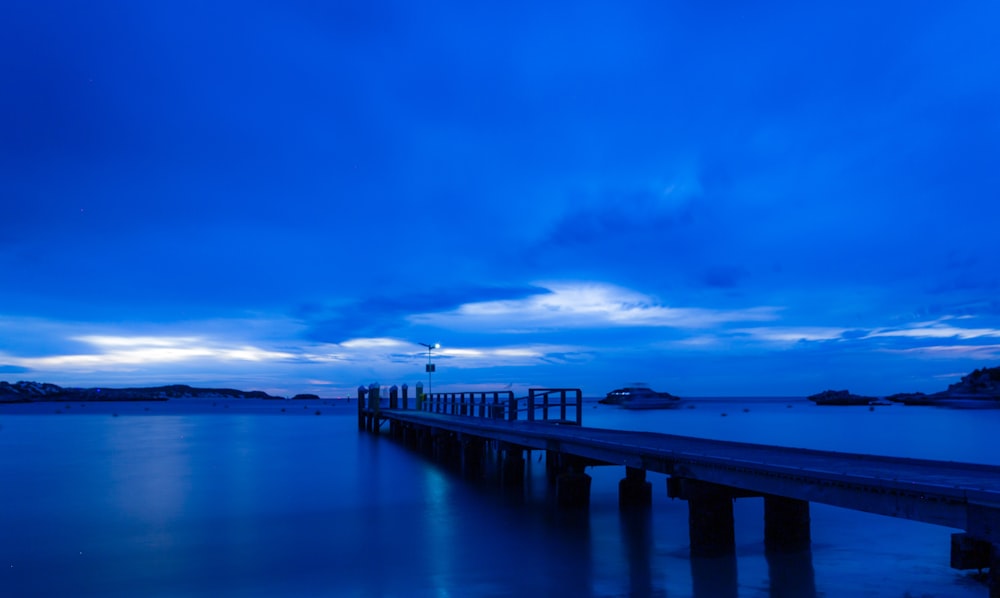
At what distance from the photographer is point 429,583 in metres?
10.7

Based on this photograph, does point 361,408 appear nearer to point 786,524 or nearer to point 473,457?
point 473,457

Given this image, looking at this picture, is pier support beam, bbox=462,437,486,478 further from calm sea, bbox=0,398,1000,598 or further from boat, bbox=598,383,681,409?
boat, bbox=598,383,681,409

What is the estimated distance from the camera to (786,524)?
11492 mm

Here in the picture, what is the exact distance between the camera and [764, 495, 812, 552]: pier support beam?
37.5 ft

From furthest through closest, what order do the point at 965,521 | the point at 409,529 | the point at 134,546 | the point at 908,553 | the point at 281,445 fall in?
the point at 281,445
the point at 409,529
the point at 134,546
the point at 908,553
the point at 965,521

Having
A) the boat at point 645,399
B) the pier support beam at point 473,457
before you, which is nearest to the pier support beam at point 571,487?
the pier support beam at point 473,457

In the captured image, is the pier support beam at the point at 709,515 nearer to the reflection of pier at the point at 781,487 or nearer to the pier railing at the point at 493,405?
the reflection of pier at the point at 781,487

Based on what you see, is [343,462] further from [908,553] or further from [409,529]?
[908,553]

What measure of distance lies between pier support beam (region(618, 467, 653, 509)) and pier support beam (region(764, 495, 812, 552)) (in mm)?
4205

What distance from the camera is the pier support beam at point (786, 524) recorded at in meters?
11.4

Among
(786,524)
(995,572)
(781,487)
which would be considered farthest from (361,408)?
(995,572)

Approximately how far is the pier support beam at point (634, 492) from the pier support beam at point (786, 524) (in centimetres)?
421

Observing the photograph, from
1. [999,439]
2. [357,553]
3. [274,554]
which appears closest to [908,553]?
[357,553]

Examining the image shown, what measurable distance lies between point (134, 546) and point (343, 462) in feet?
53.0
